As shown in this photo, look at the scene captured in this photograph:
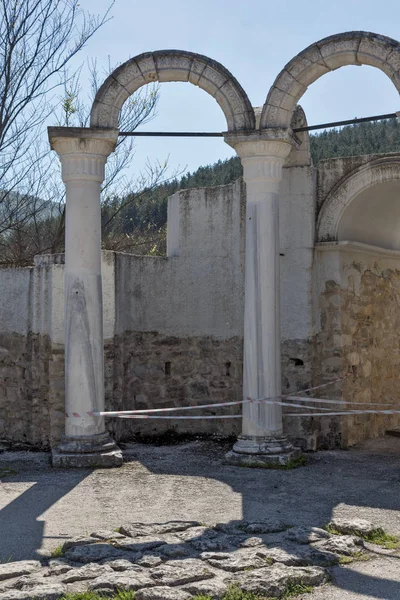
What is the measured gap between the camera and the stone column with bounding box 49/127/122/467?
8.88 meters

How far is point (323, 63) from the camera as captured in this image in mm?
8664

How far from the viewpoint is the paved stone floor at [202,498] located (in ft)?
18.0

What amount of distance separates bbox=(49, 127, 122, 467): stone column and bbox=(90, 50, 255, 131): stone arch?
350mm

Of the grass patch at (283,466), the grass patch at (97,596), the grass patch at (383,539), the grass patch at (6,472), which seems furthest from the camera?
the grass patch at (283,466)

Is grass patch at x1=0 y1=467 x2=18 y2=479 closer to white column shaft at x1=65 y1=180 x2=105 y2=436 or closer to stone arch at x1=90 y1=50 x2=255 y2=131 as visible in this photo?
white column shaft at x1=65 y1=180 x2=105 y2=436

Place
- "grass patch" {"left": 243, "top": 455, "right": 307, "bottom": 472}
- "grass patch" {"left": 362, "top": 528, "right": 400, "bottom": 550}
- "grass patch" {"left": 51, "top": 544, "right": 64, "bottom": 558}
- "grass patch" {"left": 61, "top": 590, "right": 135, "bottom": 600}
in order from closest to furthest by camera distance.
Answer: "grass patch" {"left": 61, "top": 590, "right": 135, "bottom": 600}, "grass patch" {"left": 51, "top": 544, "right": 64, "bottom": 558}, "grass patch" {"left": 362, "top": 528, "right": 400, "bottom": 550}, "grass patch" {"left": 243, "top": 455, "right": 307, "bottom": 472}

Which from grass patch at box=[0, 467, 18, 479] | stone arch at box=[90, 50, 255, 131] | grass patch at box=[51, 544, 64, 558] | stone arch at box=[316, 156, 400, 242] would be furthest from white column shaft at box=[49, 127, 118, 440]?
grass patch at box=[51, 544, 64, 558]

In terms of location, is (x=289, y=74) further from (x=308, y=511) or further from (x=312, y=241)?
(x=308, y=511)

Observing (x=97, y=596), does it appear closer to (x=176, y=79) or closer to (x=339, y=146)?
(x=176, y=79)

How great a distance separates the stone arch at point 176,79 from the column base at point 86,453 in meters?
3.59

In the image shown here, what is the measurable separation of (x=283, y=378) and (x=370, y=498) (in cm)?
313

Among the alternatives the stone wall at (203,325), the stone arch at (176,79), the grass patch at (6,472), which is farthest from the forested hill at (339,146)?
the grass patch at (6,472)

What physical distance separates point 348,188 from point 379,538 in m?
5.42

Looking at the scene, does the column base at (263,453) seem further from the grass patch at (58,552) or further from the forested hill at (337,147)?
the forested hill at (337,147)
